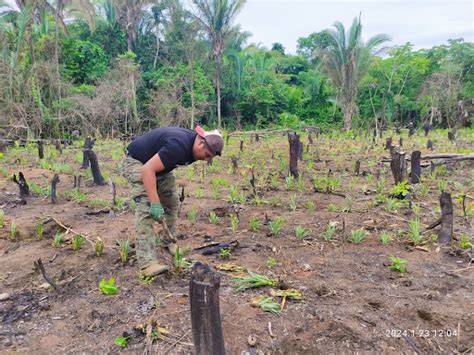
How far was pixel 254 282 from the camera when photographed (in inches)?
124

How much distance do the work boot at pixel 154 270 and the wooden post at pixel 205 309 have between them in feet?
4.09

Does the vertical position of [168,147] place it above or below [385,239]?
above

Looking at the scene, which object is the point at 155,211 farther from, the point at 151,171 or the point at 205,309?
the point at 205,309

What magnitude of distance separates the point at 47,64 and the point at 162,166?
617 inches

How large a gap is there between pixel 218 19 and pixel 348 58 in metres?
7.37

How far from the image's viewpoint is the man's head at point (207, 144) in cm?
319

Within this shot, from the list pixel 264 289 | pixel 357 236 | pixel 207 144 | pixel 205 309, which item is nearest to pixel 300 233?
pixel 357 236

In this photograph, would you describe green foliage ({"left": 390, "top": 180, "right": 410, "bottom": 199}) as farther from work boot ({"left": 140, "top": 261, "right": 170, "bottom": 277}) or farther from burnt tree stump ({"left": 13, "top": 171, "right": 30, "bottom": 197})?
burnt tree stump ({"left": 13, "top": 171, "right": 30, "bottom": 197})

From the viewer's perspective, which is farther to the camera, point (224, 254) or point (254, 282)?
point (224, 254)

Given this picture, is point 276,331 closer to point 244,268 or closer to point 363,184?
point 244,268

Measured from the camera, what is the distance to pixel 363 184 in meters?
6.79

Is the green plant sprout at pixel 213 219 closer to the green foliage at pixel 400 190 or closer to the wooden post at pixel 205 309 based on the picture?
the green foliage at pixel 400 190

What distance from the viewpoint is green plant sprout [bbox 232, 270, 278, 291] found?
3.11 m

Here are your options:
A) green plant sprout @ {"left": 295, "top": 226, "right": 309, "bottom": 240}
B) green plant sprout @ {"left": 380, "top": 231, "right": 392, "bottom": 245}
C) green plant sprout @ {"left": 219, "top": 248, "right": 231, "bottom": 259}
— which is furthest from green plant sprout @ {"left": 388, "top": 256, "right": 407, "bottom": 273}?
green plant sprout @ {"left": 219, "top": 248, "right": 231, "bottom": 259}
